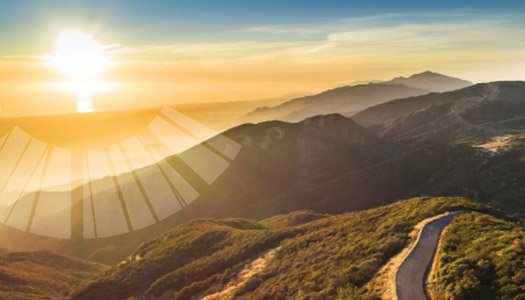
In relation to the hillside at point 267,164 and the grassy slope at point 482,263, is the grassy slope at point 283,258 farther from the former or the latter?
the hillside at point 267,164

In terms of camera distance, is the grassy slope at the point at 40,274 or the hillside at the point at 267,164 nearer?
the grassy slope at the point at 40,274

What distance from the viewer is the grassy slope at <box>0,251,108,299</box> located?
56000mm

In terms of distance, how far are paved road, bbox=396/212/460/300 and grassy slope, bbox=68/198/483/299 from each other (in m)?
1.76

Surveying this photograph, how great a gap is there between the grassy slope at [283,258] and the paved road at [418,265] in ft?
5.78

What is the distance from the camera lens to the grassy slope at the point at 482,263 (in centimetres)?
2200

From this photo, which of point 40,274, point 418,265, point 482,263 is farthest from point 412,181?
point 482,263

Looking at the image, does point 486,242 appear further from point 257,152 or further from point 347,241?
point 257,152

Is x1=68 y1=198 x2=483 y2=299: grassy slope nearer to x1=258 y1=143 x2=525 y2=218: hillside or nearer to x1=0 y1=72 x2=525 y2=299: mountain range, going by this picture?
x1=0 y1=72 x2=525 y2=299: mountain range

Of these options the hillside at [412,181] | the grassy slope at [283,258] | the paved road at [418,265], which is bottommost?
the hillside at [412,181]

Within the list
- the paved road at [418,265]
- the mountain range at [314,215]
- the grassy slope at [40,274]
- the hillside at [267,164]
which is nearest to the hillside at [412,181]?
the mountain range at [314,215]

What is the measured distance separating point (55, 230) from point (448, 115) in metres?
180

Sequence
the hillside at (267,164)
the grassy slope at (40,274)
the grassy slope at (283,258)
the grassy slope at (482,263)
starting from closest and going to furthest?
1. the grassy slope at (482,263)
2. the grassy slope at (283,258)
3. the grassy slope at (40,274)
4. the hillside at (267,164)

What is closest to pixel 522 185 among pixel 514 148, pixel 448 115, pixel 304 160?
pixel 514 148

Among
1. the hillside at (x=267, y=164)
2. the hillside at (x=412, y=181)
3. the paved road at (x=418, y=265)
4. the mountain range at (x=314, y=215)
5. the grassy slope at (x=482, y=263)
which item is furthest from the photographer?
the hillside at (x=267, y=164)
